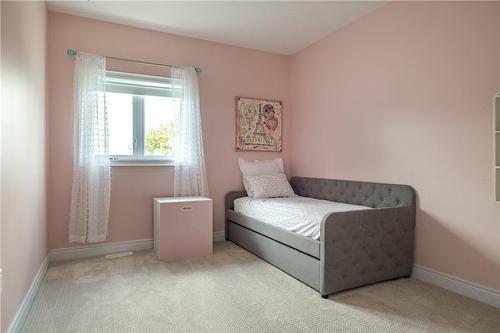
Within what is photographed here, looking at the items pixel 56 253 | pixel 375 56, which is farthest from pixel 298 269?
pixel 56 253

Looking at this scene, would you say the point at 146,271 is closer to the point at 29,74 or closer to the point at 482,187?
the point at 29,74

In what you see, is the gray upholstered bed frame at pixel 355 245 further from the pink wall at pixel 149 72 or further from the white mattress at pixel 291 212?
the pink wall at pixel 149 72

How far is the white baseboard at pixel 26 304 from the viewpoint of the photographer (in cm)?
164

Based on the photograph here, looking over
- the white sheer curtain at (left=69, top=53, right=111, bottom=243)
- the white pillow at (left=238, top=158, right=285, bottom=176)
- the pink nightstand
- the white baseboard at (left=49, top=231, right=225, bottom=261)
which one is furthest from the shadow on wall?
the white sheer curtain at (left=69, top=53, right=111, bottom=243)

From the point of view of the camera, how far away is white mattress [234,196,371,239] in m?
2.40

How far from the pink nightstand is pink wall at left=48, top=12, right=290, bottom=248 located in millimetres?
399

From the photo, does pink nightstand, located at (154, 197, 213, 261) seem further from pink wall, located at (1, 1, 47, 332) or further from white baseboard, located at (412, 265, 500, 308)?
white baseboard, located at (412, 265, 500, 308)

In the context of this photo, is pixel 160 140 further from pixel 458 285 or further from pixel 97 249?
pixel 458 285

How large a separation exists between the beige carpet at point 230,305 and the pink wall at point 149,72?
28.5 inches

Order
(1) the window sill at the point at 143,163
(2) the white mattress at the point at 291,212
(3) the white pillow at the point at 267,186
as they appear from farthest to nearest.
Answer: (3) the white pillow at the point at 267,186, (1) the window sill at the point at 143,163, (2) the white mattress at the point at 291,212

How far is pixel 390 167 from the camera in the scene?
108 inches

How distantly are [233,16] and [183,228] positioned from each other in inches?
87.2

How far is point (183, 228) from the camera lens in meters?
3.05

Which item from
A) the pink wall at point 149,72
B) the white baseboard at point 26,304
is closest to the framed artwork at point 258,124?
the pink wall at point 149,72
